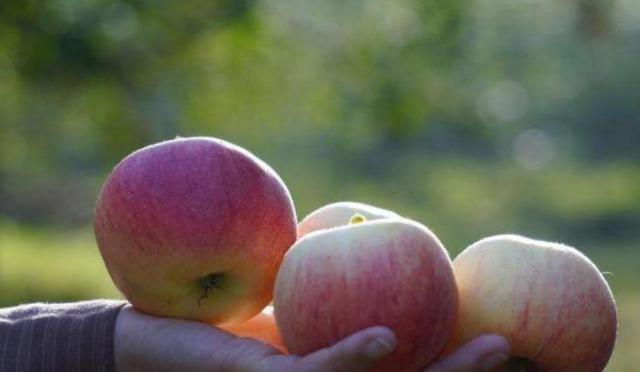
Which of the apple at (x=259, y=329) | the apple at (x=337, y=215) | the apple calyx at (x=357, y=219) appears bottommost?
the apple at (x=259, y=329)

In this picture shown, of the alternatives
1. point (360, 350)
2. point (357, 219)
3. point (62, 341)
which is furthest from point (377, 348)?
point (62, 341)

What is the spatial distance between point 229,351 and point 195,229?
181mm

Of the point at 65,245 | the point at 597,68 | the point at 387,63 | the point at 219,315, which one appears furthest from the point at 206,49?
the point at 597,68

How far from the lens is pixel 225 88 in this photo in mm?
6641

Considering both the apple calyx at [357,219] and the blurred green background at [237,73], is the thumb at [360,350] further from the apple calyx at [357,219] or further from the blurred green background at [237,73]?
the blurred green background at [237,73]

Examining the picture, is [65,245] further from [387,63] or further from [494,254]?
[494,254]

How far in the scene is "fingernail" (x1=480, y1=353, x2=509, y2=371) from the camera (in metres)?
1.68

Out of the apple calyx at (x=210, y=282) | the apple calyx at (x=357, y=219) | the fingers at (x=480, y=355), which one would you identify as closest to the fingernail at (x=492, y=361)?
the fingers at (x=480, y=355)

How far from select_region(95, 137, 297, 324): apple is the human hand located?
4cm

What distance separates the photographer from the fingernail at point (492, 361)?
168cm

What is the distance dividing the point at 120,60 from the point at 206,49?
1.64 feet

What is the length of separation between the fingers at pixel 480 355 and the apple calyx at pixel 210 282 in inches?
14.2

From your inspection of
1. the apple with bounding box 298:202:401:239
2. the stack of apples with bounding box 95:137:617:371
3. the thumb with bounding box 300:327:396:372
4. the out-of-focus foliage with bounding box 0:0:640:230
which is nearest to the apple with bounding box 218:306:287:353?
the stack of apples with bounding box 95:137:617:371

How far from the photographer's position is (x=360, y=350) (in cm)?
162
